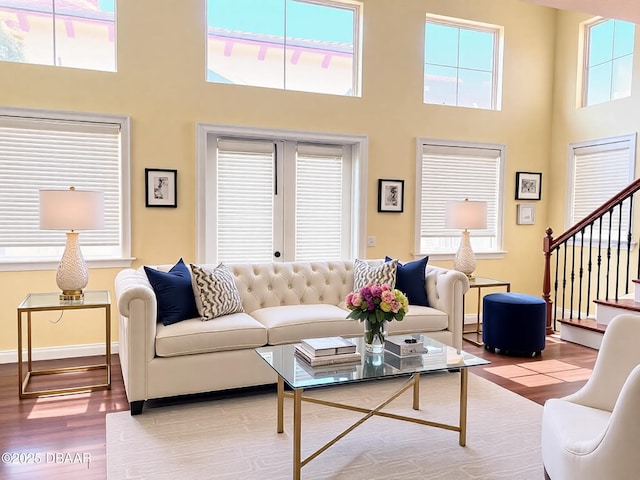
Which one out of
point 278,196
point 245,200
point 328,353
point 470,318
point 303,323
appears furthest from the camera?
point 470,318

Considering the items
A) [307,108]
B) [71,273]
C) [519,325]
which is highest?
[307,108]

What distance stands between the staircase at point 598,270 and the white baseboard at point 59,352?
4.64 meters

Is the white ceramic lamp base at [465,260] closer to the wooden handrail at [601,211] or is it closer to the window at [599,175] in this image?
the wooden handrail at [601,211]

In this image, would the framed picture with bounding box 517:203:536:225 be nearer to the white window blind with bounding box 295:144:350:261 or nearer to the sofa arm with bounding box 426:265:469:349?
the white window blind with bounding box 295:144:350:261

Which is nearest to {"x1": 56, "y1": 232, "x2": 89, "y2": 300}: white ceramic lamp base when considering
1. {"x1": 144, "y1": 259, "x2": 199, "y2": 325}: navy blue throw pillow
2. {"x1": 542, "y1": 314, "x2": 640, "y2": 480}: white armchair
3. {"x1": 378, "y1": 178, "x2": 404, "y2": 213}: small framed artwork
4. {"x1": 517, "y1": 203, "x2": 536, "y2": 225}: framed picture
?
{"x1": 144, "y1": 259, "x2": 199, "y2": 325}: navy blue throw pillow

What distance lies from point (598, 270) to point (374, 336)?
3.33 meters

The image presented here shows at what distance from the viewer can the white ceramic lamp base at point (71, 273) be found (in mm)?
3742

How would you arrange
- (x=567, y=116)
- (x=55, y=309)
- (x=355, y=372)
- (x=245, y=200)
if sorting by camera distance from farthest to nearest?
(x=567, y=116), (x=245, y=200), (x=55, y=309), (x=355, y=372)

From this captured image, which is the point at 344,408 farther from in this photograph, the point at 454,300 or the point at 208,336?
the point at 454,300

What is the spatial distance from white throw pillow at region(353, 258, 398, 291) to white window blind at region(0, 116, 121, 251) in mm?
2305

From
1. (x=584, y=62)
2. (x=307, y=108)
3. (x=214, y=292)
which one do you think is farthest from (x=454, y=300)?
(x=584, y=62)

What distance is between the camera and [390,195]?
18.2 ft

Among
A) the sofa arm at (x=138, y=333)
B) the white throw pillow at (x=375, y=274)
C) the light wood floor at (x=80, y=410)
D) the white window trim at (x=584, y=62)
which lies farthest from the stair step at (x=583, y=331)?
the sofa arm at (x=138, y=333)

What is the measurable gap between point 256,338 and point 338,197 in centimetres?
239
